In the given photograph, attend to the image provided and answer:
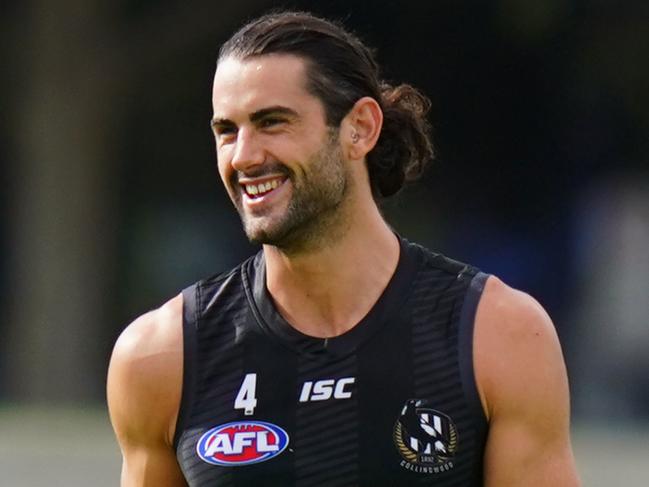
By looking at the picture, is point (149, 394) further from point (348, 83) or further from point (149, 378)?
point (348, 83)

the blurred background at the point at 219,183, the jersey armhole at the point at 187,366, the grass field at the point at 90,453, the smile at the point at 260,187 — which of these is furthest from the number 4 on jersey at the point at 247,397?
the blurred background at the point at 219,183

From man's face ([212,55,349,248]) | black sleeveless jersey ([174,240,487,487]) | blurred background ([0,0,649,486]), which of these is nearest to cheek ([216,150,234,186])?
man's face ([212,55,349,248])

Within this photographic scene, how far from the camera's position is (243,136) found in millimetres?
3979

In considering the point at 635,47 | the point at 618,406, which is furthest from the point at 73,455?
the point at 635,47

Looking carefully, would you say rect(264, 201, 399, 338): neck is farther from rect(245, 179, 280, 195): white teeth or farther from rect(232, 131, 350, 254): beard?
rect(245, 179, 280, 195): white teeth

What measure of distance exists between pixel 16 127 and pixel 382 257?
9986mm

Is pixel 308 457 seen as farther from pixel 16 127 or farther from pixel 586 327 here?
pixel 16 127

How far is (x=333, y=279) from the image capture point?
4.18m

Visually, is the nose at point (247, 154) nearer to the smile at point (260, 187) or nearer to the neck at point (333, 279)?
the smile at point (260, 187)

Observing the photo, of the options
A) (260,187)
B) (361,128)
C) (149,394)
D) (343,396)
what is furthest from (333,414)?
(361,128)

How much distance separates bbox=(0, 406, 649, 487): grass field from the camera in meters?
9.51

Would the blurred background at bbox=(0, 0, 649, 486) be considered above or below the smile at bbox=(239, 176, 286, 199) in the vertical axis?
above

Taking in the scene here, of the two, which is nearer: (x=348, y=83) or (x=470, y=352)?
(x=470, y=352)

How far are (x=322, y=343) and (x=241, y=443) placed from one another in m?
0.30
